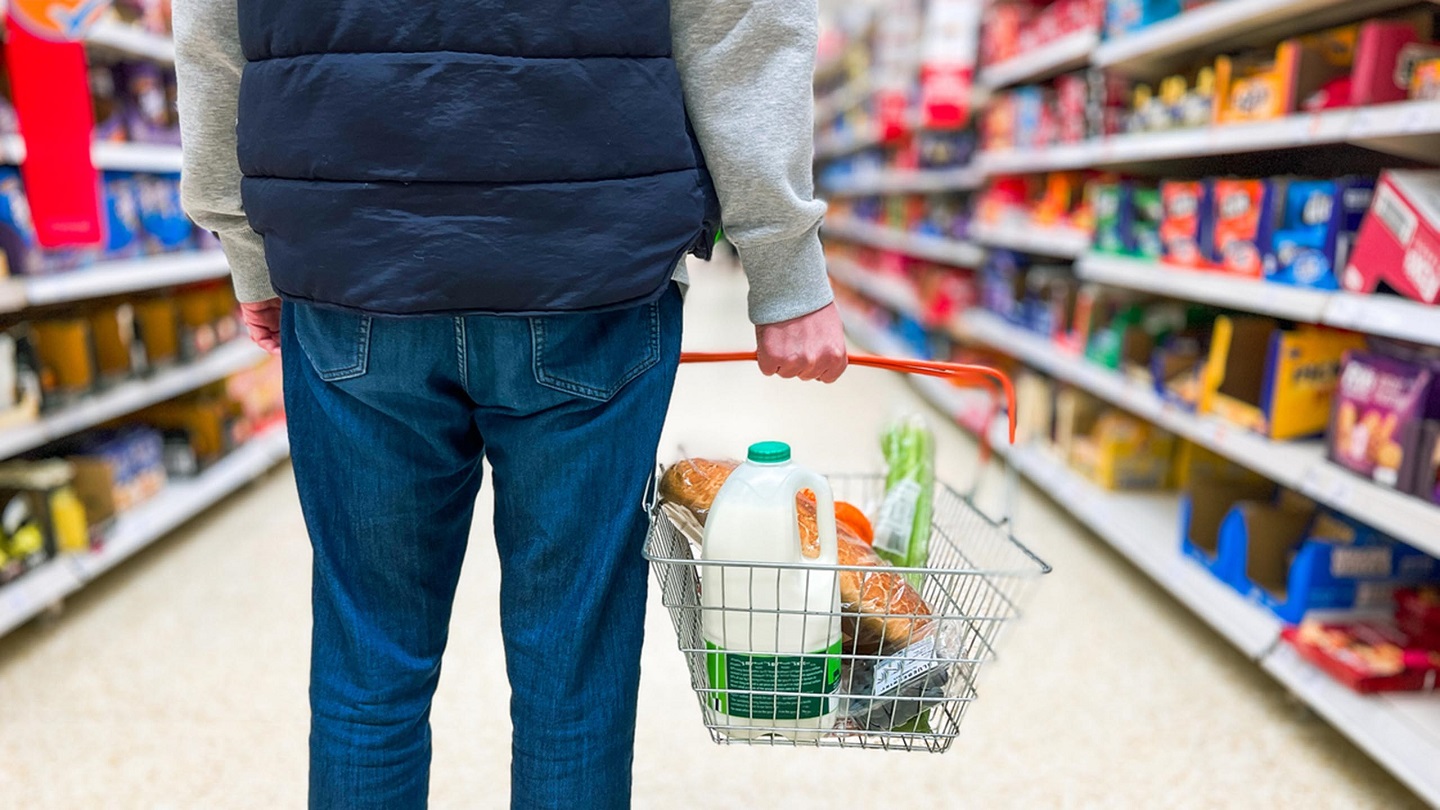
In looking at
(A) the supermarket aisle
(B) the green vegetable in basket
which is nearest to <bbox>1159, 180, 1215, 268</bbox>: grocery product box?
(A) the supermarket aisle

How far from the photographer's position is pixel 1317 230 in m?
1.96

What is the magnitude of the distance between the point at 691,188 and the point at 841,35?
8.79 metres

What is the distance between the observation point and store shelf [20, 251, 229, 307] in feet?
Answer: 7.39

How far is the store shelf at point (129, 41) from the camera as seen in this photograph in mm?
2533

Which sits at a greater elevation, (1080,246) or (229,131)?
(229,131)

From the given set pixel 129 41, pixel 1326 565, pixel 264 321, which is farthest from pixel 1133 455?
pixel 129 41

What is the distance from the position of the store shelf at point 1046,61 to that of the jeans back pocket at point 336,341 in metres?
2.75

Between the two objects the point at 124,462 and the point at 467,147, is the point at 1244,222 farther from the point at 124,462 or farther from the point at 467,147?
the point at 124,462

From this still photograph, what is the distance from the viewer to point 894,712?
0.95 meters

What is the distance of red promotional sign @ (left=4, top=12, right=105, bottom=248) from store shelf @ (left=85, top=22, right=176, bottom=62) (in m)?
0.41

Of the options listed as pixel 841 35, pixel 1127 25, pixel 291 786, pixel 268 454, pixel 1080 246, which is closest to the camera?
pixel 291 786

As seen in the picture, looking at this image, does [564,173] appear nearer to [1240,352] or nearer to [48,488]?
[1240,352]

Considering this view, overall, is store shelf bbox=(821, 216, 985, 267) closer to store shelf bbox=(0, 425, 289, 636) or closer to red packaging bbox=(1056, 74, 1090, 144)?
red packaging bbox=(1056, 74, 1090, 144)

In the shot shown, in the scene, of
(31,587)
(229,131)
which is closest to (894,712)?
(229,131)
